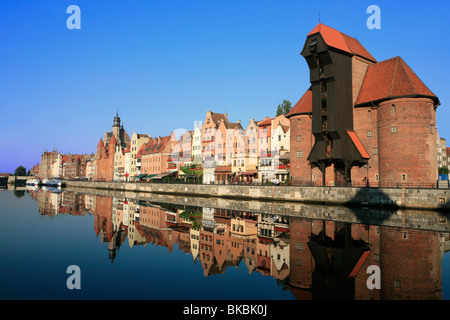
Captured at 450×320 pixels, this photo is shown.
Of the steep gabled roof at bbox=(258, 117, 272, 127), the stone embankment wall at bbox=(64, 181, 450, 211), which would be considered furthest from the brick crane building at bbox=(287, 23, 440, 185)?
the steep gabled roof at bbox=(258, 117, 272, 127)

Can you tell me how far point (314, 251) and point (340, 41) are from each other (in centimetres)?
3345

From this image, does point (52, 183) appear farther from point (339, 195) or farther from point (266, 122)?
point (339, 195)

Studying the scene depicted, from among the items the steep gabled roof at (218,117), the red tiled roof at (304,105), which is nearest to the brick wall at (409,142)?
the red tiled roof at (304,105)

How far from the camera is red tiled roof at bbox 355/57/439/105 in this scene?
37.7m

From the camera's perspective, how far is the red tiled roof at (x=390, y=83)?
124 feet

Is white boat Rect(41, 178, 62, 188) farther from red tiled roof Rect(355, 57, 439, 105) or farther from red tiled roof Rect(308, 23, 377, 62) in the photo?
red tiled roof Rect(355, 57, 439, 105)

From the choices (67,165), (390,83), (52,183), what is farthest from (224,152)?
(67,165)

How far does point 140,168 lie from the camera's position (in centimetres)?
9981

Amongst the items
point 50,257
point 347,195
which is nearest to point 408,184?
point 347,195

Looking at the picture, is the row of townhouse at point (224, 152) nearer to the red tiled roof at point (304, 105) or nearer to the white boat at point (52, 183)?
the red tiled roof at point (304, 105)

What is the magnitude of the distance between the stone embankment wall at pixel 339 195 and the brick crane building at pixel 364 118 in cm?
251

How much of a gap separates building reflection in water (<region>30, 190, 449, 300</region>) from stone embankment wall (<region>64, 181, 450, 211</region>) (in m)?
10.8

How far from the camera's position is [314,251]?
16.4 meters
